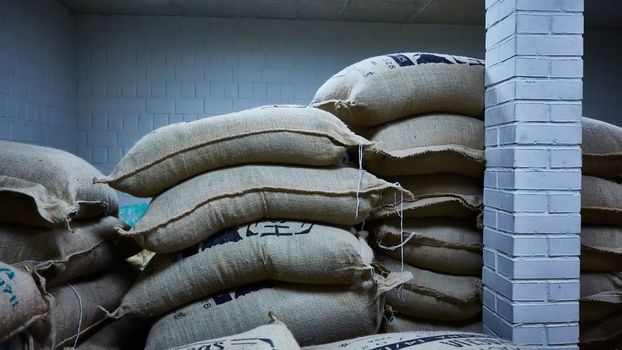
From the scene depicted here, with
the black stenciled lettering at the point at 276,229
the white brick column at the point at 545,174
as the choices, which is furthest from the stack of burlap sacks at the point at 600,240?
the black stenciled lettering at the point at 276,229

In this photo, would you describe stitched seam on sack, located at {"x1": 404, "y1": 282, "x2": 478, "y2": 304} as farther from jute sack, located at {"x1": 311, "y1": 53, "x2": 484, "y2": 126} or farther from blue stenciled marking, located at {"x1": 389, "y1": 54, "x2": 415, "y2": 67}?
blue stenciled marking, located at {"x1": 389, "y1": 54, "x2": 415, "y2": 67}

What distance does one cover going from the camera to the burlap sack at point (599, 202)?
166 cm

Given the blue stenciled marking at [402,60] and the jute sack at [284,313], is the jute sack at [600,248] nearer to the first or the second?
the jute sack at [284,313]

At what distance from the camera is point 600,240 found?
1.67 meters

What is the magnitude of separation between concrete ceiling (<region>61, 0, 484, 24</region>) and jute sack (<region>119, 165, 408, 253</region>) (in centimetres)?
346

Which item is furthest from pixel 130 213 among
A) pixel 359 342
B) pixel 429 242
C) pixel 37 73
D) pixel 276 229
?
pixel 359 342

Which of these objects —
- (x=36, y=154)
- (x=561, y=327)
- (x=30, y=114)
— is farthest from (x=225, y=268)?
(x=30, y=114)

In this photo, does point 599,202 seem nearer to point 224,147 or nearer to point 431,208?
point 431,208

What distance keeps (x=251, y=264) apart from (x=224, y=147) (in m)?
0.36

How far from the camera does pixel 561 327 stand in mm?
1453

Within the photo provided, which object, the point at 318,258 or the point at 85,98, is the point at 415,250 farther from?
the point at 85,98

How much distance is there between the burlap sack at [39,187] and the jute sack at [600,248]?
1669mm

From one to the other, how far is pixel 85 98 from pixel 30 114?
1106 millimetres

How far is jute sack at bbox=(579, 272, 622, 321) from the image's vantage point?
1.62 meters
